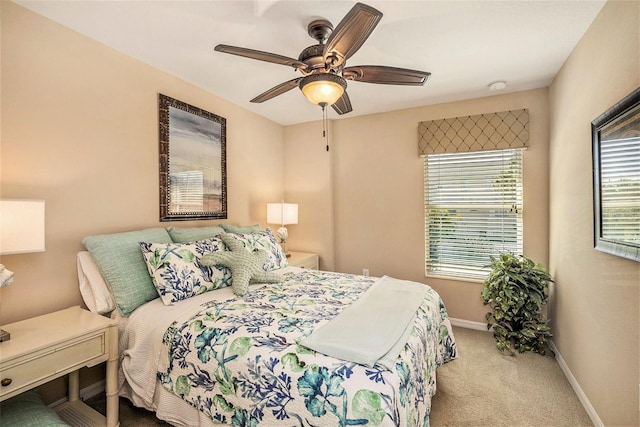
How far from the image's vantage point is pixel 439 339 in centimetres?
212

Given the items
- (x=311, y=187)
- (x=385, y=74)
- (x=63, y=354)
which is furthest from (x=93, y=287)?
(x=311, y=187)

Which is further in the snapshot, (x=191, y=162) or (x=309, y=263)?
(x=309, y=263)

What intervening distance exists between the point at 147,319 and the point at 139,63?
2030 mm

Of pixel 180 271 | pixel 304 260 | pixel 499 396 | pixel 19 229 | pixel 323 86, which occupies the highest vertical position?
pixel 323 86

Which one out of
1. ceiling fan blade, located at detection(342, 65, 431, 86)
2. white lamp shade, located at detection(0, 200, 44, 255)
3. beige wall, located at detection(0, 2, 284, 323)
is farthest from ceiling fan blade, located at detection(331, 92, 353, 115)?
white lamp shade, located at detection(0, 200, 44, 255)

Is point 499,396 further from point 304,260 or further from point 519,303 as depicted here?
point 304,260

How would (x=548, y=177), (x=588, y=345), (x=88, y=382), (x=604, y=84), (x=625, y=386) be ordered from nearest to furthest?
(x=625, y=386), (x=604, y=84), (x=588, y=345), (x=88, y=382), (x=548, y=177)

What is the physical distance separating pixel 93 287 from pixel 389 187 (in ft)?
10.1

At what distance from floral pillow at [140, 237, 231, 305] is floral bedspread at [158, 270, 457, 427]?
245 mm

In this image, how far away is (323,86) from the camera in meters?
1.77

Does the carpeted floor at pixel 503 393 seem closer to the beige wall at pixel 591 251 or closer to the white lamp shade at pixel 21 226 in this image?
the beige wall at pixel 591 251

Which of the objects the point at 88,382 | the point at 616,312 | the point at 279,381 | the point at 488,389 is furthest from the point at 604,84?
the point at 88,382

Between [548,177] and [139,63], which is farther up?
[139,63]

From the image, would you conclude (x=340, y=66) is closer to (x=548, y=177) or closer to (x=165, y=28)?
(x=165, y=28)
